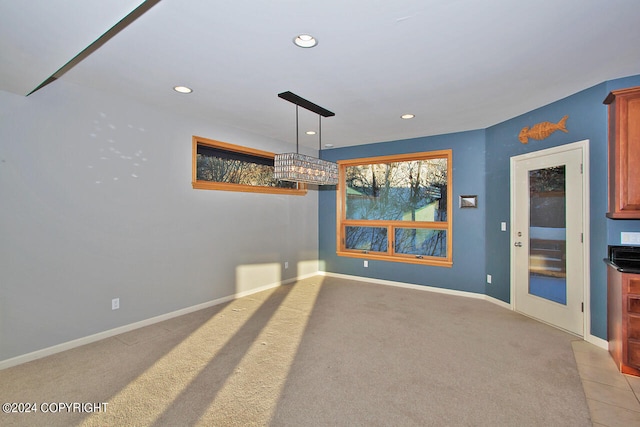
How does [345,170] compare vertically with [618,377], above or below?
above

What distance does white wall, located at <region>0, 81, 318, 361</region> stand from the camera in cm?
277

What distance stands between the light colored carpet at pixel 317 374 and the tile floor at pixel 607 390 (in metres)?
0.09

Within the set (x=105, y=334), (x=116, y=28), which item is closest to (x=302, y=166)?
(x=116, y=28)

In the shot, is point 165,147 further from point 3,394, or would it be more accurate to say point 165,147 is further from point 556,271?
point 556,271

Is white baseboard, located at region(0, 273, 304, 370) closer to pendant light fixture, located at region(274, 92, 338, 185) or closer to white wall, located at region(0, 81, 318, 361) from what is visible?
white wall, located at region(0, 81, 318, 361)

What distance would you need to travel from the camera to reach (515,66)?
8.86 ft

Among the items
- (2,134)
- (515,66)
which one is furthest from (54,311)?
(515,66)

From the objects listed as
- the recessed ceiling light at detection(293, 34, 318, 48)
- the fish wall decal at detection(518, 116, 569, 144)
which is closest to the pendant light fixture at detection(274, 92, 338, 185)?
the recessed ceiling light at detection(293, 34, 318, 48)

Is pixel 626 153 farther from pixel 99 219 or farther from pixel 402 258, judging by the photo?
pixel 99 219

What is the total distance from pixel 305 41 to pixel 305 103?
4.35 ft

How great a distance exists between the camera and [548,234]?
3.73 meters

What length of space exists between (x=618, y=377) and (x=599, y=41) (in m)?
2.67

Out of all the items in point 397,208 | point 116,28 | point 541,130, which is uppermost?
point 116,28

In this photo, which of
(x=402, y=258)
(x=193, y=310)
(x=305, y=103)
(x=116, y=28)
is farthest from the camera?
(x=402, y=258)
